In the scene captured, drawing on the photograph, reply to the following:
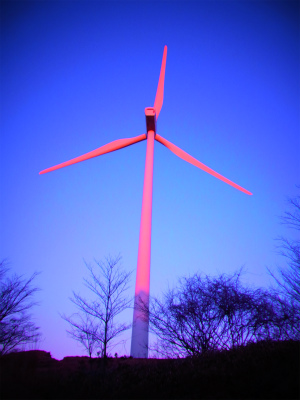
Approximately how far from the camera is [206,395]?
20.1 ft

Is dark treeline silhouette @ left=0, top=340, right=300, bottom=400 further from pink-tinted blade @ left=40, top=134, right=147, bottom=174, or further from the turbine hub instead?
the turbine hub

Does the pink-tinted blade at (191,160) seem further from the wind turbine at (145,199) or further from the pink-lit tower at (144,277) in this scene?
the pink-lit tower at (144,277)

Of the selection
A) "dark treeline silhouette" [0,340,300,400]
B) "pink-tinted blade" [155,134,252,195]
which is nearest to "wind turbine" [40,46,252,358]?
"pink-tinted blade" [155,134,252,195]

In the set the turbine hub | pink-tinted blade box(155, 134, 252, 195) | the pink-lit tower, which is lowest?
the pink-lit tower

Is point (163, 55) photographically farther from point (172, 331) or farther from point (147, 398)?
point (147, 398)

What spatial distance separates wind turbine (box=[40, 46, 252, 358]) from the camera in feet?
41.9

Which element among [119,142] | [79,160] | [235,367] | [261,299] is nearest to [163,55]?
[119,142]

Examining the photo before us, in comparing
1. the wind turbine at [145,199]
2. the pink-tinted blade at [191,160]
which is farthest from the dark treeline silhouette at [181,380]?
the pink-tinted blade at [191,160]

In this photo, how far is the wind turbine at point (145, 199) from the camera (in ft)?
41.9

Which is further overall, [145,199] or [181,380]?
[145,199]

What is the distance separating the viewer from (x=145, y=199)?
16.4 m

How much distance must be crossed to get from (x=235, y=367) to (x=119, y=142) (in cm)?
1594

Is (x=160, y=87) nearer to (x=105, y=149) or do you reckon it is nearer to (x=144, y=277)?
(x=105, y=149)

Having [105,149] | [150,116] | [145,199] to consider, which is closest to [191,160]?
[150,116]
